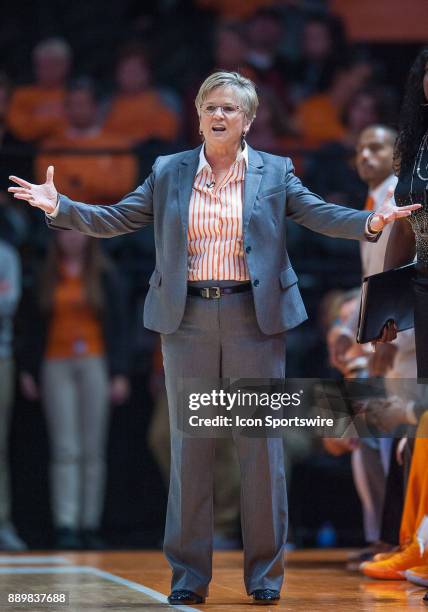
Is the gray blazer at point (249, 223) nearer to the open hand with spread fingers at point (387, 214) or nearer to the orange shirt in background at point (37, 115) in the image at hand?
the open hand with spread fingers at point (387, 214)

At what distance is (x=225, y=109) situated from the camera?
3.93 m

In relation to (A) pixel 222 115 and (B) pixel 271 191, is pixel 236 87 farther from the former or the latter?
(B) pixel 271 191

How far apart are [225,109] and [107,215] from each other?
0.53 meters

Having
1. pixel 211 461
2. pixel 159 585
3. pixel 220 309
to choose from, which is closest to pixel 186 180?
pixel 220 309

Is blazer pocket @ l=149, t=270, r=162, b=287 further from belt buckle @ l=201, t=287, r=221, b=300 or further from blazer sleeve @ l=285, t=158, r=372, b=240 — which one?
blazer sleeve @ l=285, t=158, r=372, b=240

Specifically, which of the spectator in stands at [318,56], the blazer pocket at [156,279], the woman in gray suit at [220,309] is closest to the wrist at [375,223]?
the woman in gray suit at [220,309]

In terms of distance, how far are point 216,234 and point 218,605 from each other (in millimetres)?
1207

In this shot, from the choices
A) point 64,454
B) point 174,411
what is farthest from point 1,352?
point 174,411

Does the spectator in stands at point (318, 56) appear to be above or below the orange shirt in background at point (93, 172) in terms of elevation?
above

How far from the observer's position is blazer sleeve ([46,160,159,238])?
12.8 ft

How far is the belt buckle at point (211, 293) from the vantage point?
12.9ft

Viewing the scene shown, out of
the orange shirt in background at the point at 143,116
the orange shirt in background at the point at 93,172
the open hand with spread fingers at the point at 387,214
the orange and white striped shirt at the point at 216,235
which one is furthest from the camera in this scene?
the orange shirt in background at the point at 143,116

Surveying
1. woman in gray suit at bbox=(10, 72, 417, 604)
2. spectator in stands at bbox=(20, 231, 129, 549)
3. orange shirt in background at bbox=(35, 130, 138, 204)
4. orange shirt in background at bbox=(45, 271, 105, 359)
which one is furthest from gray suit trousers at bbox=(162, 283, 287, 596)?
orange shirt in background at bbox=(35, 130, 138, 204)

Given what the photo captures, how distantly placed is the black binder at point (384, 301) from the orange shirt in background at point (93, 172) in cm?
327
